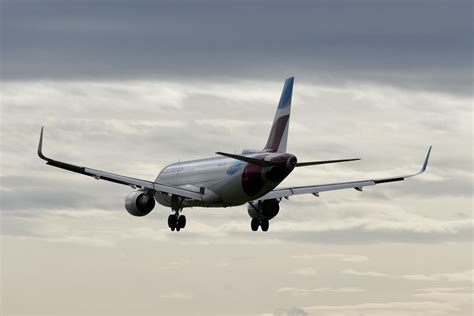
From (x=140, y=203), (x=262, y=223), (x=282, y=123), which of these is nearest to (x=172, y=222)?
(x=140, y=203)

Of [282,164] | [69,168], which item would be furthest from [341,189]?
[69,168]

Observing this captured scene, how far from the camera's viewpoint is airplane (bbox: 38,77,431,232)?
115 meters

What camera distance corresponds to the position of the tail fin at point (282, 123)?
11838cm

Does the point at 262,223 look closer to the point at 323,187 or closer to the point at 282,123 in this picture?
the point at 323,187

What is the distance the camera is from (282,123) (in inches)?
4692

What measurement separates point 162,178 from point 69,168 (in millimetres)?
21499

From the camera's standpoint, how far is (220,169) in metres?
121

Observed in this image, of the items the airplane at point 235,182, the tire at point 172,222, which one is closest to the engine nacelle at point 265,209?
the airplane at point 235,182

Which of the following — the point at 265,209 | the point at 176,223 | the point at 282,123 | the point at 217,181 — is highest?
the point at 282,123

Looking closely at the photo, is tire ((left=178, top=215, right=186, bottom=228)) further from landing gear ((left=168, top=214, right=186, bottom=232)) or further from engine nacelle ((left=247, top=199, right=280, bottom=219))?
engine nacelle ((left=247, top=199, right=280, bottom=219))

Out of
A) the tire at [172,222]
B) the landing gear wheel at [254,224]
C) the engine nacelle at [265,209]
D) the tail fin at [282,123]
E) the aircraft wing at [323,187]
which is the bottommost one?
the tire at [172,222]

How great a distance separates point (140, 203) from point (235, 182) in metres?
10.3

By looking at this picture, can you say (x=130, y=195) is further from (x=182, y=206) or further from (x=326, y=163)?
(x=326, y=163)

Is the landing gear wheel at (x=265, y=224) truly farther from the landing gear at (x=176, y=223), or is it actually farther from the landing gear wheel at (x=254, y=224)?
the landing gear at (x=176, y=223)
